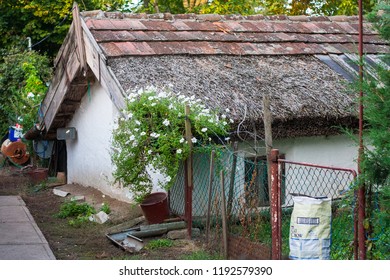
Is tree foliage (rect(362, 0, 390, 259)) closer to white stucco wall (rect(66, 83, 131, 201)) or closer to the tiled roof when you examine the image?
white stucco wall (rect(66, 83, 131, 201))

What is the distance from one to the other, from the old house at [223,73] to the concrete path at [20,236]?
1.36 m

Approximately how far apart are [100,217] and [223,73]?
104 inches

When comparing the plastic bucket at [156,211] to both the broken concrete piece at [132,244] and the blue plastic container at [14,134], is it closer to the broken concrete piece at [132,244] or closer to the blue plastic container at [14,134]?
the broken concrete piece at [132,244]

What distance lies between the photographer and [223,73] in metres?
9.70

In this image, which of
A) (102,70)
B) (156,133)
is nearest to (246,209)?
(156,133)

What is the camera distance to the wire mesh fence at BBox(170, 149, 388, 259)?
6.33 m

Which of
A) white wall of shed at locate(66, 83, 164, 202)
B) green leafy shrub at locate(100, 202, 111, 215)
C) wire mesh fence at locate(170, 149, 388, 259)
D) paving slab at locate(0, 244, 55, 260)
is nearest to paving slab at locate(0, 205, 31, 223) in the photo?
green leafy shrub at locate(100, 202, 111, 215)

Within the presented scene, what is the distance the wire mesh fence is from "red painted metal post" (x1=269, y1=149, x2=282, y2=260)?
86 mm

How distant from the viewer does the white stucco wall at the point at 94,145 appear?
1062 centimetres

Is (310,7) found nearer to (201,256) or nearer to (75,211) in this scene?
(75,211)

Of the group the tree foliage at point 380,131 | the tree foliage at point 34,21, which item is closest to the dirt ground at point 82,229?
the tree foliage at point 380,131

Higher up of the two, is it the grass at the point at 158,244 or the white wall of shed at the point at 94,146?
the white wall of shed at the point at 94,146
